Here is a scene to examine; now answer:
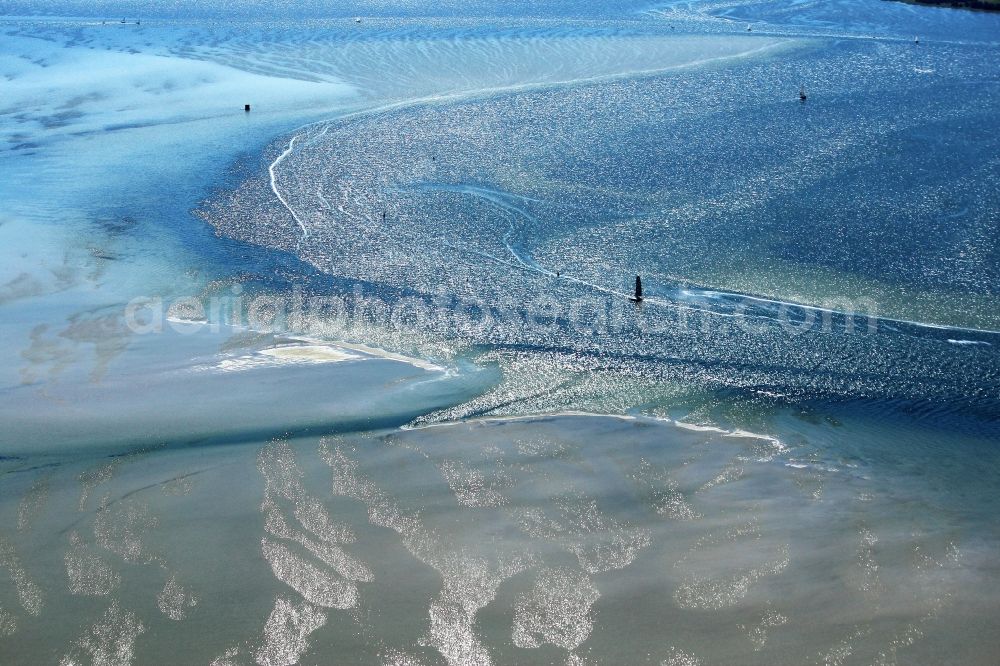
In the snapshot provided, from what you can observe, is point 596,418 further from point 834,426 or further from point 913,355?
point 913,355

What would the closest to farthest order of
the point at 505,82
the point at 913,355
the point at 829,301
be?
the point at 913,355 → the point at 829,301 → the point at 505,82

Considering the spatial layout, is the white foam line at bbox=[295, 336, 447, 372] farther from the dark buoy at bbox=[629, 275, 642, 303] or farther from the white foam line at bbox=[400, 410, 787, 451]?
the dark buoy at bbox=[629, 275, 642, 303]

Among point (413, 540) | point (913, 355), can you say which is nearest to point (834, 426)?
point (913, 355)

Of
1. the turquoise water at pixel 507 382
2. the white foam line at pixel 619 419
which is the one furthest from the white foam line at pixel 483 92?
the white foam line at pixel 619 419

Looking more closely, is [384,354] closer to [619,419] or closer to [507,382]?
[507,382]

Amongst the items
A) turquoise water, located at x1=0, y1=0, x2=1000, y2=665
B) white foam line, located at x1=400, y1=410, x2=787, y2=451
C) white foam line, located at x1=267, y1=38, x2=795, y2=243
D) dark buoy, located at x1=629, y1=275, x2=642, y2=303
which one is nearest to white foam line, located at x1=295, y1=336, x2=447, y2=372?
turquoise water, located at x1=0, y1=0, x2=1000, y2=665

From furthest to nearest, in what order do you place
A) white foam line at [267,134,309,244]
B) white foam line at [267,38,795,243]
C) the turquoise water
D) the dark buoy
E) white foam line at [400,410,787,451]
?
white foam line at [267,38,795,243], white foam line at [267,134,309,244], the dark buoy, white foam line at [400,410,787,451], the turquoise water

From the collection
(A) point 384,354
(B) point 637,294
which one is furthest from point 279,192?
(B) point 637,294

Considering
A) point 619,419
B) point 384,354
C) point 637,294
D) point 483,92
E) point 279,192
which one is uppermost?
point 483,92
